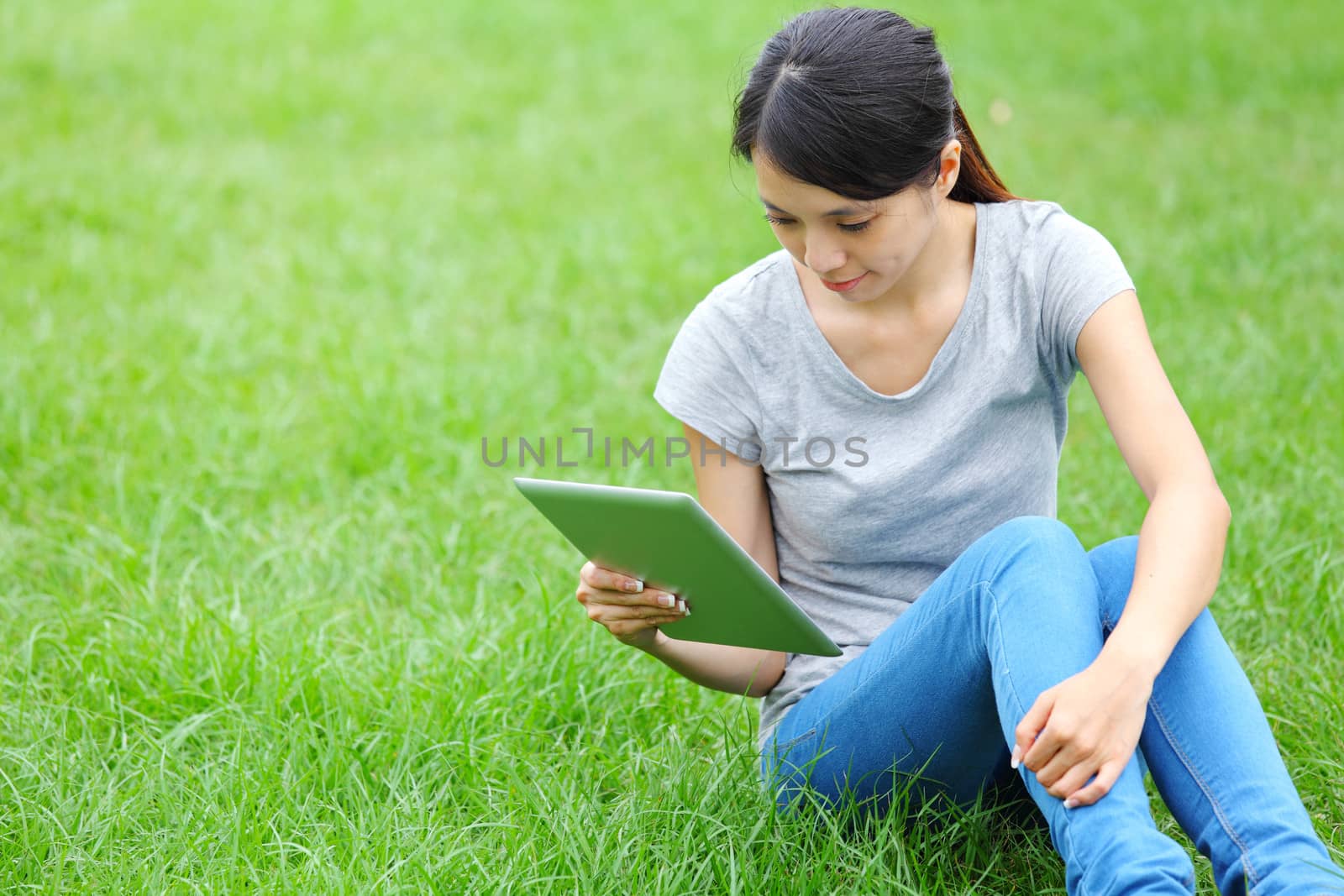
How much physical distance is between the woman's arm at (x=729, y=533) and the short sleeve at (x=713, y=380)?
35 millimetres

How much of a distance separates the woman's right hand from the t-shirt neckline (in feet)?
1.43

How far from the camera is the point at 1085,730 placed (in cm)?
150

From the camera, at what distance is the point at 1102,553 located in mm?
1810

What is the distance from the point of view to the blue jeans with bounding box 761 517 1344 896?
4.86 feet

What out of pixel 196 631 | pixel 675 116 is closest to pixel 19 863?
pixel 196 631

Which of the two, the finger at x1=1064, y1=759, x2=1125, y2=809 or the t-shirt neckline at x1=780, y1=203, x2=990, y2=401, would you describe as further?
the t-shirt neckline at x1=780, y1=203, x2=990, y2=401

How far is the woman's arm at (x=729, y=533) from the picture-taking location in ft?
6.56

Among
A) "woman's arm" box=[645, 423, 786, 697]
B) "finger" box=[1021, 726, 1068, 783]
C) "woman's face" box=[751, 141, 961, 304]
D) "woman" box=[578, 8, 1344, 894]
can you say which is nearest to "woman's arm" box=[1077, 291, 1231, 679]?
"woman" box=[578, 8, 1344, 894]

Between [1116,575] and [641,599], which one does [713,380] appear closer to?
[641,599]

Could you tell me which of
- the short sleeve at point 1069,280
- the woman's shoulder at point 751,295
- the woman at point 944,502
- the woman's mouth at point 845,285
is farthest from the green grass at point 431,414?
the short sleeve at point 1069,280

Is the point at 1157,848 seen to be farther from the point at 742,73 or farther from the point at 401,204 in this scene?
the point at 401,204

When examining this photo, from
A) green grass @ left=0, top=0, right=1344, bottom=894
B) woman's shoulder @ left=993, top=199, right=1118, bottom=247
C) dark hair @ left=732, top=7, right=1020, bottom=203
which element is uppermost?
dark hair @ left=732, top=7, right=1020, bottom=203

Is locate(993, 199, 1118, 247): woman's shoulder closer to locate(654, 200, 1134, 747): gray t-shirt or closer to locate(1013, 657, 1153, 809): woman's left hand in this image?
locate(654, 200, 1134, 747): gray t-shirt

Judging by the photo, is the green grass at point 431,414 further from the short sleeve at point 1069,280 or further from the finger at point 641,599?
the short sleeve at point 1069,280
